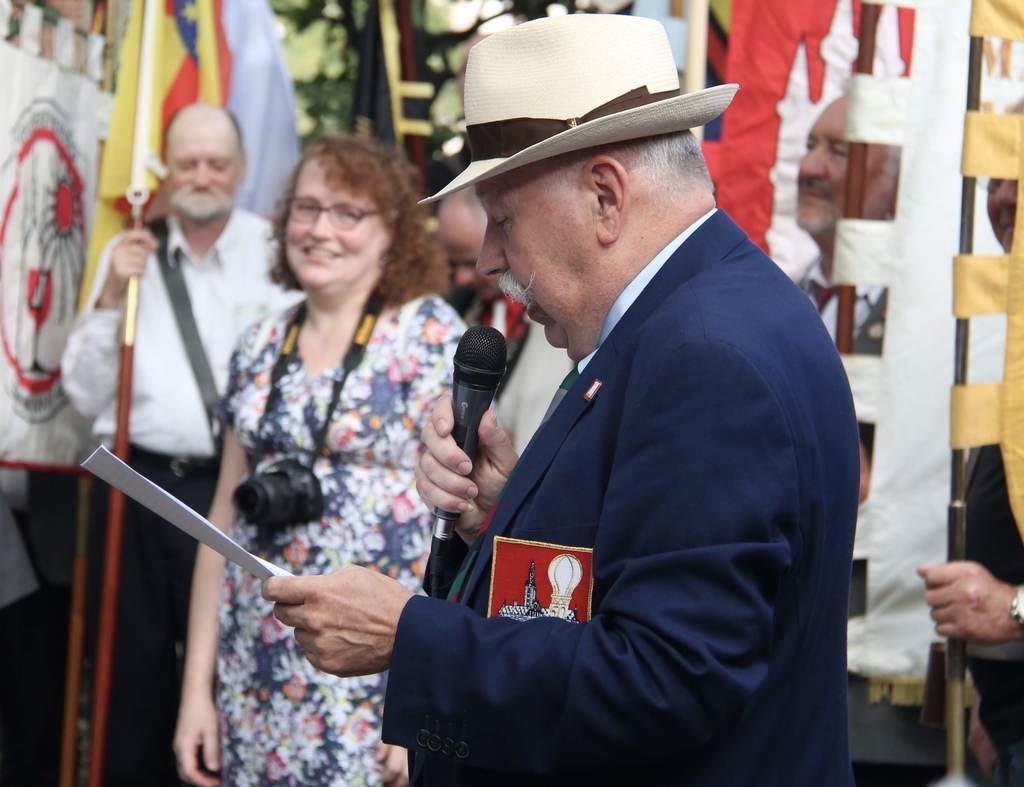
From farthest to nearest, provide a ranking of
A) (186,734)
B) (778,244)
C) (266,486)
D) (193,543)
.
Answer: (193,543)
(778,244)
(186,734)
(266,486)

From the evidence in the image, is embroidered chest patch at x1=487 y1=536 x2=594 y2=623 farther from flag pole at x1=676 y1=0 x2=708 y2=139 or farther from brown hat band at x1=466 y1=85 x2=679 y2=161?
flag pole at x1=676 y1=0 x2=708 y2=139

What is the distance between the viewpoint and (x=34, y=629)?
5547 millimetres

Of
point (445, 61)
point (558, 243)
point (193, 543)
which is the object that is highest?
point (445, 61)

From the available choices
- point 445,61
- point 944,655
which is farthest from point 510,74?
point 445,61

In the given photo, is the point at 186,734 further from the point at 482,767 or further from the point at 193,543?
the point at 482,767

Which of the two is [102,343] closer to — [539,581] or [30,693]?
[30,693]

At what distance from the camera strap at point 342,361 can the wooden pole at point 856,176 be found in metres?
1.26

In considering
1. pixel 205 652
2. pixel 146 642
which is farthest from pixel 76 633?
Answer: pixel 205 652

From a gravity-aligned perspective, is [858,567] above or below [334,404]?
below

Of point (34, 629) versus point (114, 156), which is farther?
point (34, 629)

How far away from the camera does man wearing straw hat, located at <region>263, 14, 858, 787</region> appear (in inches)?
67.6

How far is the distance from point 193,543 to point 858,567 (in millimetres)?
2216

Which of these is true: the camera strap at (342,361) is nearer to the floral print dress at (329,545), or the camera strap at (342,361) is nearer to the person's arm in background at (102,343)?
the floral print dress at (329,545)

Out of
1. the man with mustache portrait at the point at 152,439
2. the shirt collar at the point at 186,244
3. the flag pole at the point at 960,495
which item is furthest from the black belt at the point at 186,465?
the flag pole at the point at 960,495
